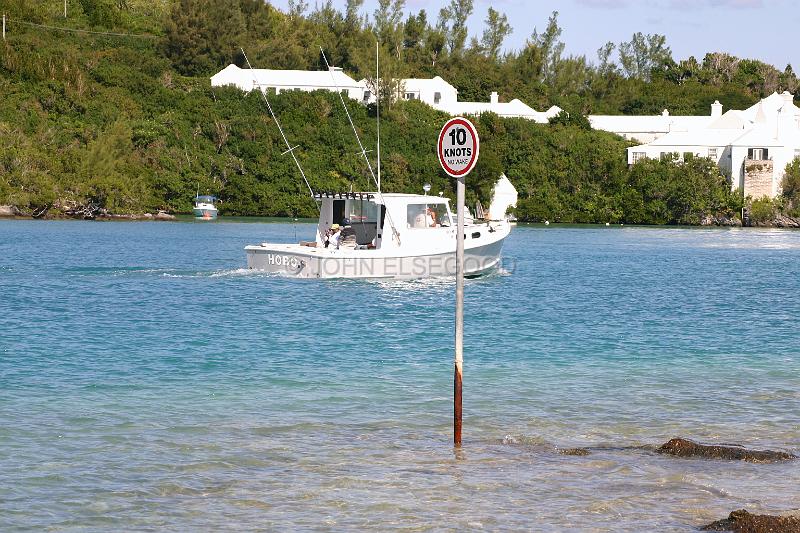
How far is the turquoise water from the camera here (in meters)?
11.3

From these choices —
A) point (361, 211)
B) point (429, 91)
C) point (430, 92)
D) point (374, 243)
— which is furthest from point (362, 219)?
point (430, 92)

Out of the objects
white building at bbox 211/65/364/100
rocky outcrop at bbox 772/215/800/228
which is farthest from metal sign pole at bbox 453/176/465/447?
white building at bbox 211/65/364/100

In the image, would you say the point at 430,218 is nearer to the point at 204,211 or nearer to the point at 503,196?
the point at 204,211

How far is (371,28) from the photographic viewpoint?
563ft

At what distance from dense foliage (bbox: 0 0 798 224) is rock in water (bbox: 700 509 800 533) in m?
95.3

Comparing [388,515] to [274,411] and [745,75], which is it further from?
[745,75]

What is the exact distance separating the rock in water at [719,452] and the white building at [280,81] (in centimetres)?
11710

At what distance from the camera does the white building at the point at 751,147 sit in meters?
114

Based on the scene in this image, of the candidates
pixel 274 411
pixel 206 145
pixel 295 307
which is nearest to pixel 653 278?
pixel 295 307

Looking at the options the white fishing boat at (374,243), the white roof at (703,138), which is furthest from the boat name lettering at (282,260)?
the white roof at (703,138)

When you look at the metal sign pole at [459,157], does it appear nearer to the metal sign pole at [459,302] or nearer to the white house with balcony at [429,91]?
the metal sign pole at [459,302]

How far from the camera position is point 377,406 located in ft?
54.4

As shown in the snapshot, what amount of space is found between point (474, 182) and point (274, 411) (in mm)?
101118

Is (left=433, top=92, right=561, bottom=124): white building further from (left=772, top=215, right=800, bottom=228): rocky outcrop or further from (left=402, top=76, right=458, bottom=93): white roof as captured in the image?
(left=772, top=215, right=800, bottom=228): rocky outcrop
